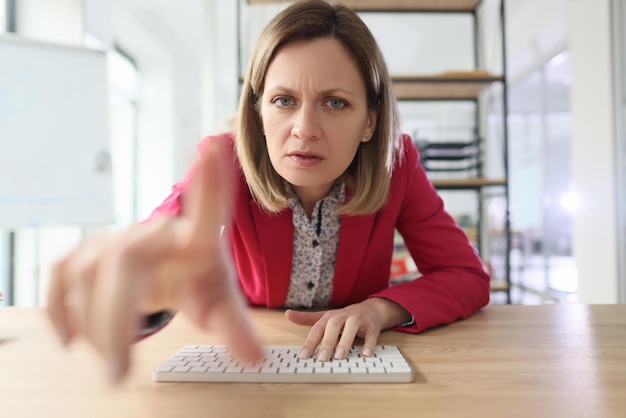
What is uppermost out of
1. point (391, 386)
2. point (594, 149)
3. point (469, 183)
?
point (594, 149)

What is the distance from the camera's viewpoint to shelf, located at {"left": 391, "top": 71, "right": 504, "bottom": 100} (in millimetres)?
2182

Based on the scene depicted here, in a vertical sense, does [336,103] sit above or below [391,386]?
above

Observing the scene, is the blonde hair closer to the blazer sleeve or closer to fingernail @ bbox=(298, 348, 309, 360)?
the blazer sleeve

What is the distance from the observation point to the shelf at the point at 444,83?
218 centimetres

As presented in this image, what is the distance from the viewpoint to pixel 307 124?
0.73m

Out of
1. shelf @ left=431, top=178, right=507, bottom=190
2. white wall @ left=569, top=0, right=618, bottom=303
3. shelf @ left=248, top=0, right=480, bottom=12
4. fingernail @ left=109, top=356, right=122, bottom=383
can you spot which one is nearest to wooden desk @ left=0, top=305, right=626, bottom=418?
fingernail @ left=109, top=356, right=122, bottom=383

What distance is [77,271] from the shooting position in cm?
28

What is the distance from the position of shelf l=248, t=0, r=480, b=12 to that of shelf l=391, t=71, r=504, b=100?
0.36 meters

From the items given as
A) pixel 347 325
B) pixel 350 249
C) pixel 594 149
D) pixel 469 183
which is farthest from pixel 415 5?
pixel 347 325

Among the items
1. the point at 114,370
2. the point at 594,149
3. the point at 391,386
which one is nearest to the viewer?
the point at 114,370

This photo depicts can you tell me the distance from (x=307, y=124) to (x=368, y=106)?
7.6 inches

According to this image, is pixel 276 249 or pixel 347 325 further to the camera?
pixel 276 249

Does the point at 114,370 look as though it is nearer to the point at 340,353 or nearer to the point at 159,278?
the point at 159,278

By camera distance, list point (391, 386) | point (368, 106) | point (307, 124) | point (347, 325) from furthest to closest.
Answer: point (368, 106), point (307, 124), point (347, 325), point (391, 386)
